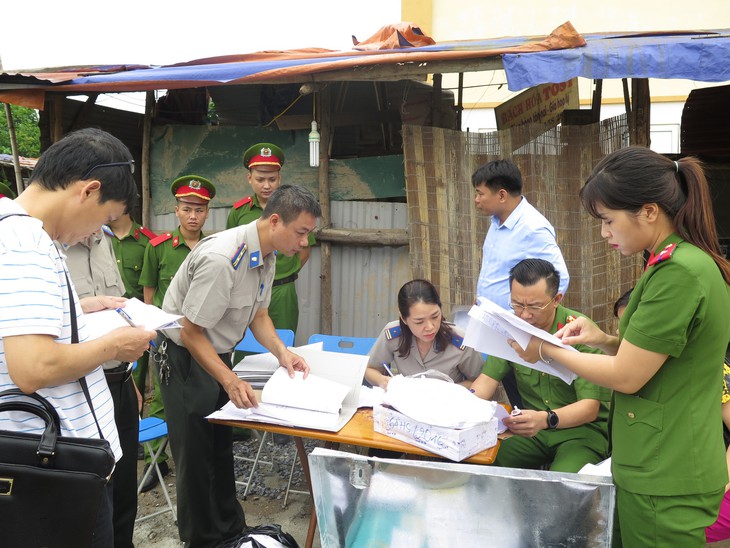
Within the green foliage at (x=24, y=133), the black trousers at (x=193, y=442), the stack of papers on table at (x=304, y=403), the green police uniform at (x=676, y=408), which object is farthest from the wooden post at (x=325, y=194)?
the green foliage at (x=24, y=133)

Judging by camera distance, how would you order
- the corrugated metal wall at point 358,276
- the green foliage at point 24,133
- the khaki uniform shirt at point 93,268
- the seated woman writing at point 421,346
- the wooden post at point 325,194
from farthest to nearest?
the green foliage at point 24,133, the corrugated metal wall at point 358,276, the wooden post at point 325,194, the seated woman writing at point 421,346, the khaki uniform shirt at point 93,268

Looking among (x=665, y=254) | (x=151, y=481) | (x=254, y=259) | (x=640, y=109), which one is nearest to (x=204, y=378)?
(x=254, y=259)

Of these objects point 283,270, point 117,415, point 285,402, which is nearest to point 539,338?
point 285,402

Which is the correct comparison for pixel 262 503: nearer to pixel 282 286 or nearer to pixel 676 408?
pixel 282 286

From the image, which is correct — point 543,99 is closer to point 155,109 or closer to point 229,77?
point 229,77

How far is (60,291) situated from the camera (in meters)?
1.51

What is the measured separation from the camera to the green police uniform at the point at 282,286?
455cm

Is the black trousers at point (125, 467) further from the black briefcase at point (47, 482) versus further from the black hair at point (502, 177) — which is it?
the black hair at point (502, 177)

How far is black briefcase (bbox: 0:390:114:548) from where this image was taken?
4.66 ft

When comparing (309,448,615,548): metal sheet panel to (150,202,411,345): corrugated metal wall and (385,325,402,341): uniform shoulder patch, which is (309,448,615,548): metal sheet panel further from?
(150,202,411,345): corrugated metal wall

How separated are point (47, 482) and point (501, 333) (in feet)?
4.61

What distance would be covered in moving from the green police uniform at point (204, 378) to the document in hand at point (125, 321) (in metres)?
0.61

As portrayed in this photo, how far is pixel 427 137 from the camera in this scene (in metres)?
4.76

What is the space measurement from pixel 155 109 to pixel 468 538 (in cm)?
509
